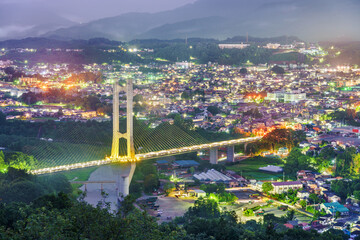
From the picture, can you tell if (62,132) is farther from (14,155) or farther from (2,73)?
(2,73)

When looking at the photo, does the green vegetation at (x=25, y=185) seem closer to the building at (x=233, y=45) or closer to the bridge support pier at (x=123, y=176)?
the bridge support pier at (x=123, y=176)

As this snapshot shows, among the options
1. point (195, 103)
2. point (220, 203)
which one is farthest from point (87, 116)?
point (220, 203)

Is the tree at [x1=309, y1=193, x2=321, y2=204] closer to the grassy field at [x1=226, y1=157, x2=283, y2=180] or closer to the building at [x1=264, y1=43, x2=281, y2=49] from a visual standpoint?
the grassy field at [x1=226, y1=157, x2=283, y2=180]

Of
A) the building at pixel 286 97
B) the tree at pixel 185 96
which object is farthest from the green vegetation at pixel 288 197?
the tree at pixel 185 96

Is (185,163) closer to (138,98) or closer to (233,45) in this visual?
(138,98)

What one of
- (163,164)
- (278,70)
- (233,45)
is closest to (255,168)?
(163,164)

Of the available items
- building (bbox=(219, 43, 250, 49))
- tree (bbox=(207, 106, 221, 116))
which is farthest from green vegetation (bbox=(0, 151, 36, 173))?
building (bbox=(219, 43, 250, 49))
